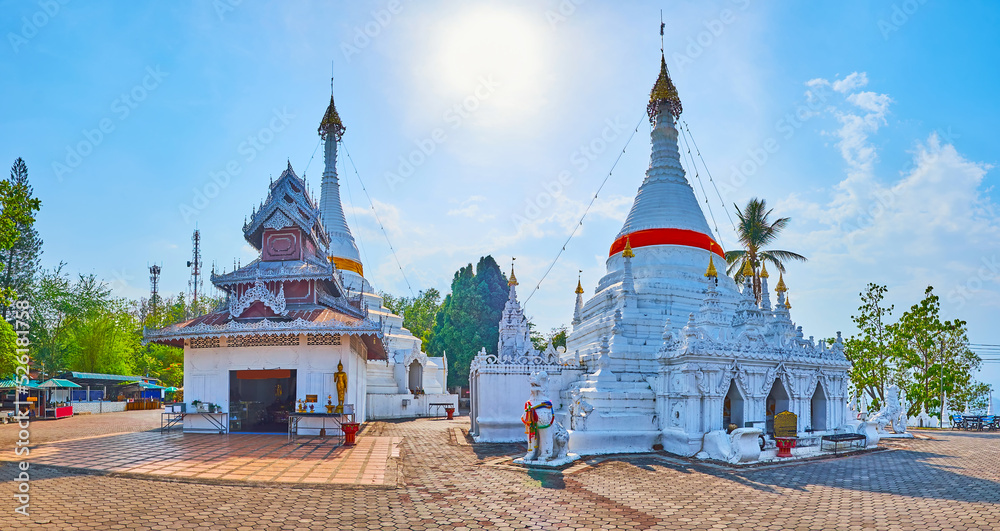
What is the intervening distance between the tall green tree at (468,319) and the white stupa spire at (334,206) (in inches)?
472

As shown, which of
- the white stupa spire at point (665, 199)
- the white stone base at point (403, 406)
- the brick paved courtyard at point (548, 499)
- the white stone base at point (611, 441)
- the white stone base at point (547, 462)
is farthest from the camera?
the white stone base at point (403, 406)

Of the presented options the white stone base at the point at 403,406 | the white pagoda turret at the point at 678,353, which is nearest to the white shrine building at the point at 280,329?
the white stone base at the point at 403,406

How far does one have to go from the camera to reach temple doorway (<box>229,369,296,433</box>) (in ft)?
70.5

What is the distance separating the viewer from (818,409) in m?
20.8

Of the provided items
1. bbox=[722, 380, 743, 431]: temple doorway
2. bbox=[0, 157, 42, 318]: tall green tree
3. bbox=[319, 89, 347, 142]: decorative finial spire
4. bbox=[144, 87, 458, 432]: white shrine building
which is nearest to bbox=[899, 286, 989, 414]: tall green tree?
bbox=[722, 380, 743, 431]: temple doorway

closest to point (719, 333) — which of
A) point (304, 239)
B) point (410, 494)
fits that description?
point (410, 494)

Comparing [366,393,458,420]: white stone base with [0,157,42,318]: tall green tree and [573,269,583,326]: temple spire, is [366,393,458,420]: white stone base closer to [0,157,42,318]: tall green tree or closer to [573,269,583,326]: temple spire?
[573,269,583,326]: temple spire

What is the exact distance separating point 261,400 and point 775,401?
21.3 meters

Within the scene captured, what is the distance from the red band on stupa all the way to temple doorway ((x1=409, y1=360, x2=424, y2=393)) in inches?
616

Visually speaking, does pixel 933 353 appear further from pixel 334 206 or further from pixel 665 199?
pixel 334 206

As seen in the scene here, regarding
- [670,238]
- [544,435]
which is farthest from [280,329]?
[670,238]

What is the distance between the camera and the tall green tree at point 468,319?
4622 cm

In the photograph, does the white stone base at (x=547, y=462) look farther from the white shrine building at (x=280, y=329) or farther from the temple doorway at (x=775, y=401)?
the temple doorway at (x=775, y=401)

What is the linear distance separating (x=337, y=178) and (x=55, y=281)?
22.1 m
